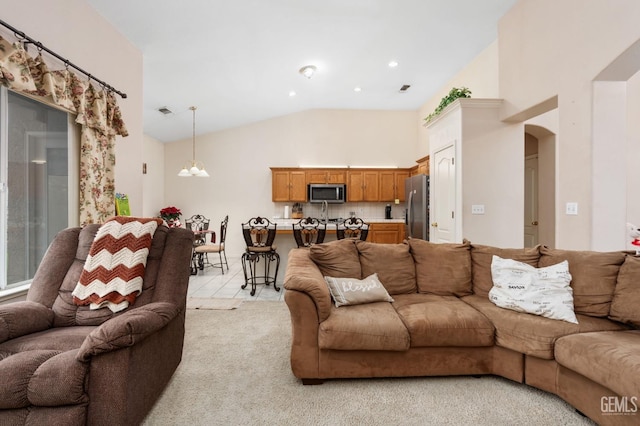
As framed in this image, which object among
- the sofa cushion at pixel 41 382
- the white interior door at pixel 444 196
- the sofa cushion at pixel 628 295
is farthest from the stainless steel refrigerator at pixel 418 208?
the sofa cushion at pixel 41 382

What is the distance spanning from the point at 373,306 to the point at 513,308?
3.28 feet

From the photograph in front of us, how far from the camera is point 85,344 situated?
137 cm

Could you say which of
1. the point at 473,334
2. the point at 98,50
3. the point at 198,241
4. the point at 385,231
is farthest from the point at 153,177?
the point at 473,334

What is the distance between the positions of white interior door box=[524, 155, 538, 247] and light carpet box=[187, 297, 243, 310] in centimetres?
490

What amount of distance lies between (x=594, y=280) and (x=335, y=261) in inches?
73.7

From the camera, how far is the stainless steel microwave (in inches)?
271

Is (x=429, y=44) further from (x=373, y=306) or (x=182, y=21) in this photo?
(x=373, y=306)

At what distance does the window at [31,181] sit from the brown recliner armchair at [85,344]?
2.02 feet

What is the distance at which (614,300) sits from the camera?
79.4 inches

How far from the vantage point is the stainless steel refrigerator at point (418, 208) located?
5035 millimetres

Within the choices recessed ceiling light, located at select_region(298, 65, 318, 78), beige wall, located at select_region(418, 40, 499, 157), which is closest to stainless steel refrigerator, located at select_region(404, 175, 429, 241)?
beige wall, located at select_region(418, 40, 499, 157)

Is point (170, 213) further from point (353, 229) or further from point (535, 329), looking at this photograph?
point (535, 329)

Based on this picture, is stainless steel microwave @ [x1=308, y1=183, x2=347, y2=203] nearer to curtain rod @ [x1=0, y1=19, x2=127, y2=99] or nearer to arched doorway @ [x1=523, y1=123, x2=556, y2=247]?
arched doorway @ [x1=523, y1=123, x2=556, y2=247]

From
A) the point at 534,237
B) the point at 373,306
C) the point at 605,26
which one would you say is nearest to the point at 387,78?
the point at 605,26
